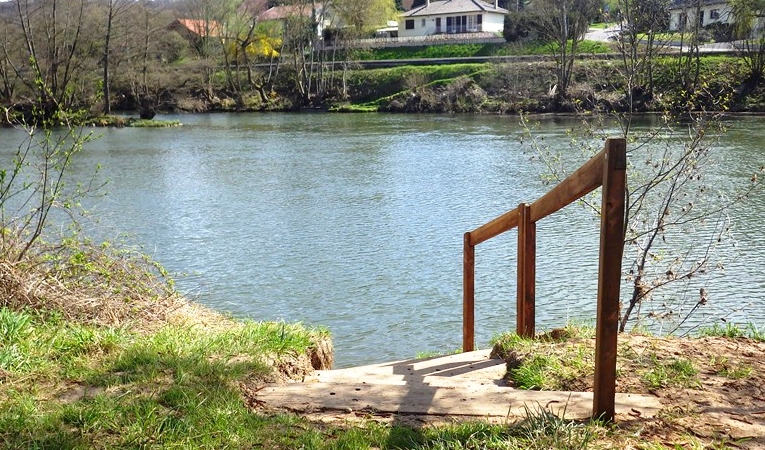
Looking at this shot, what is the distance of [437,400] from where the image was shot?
3984 millimetres

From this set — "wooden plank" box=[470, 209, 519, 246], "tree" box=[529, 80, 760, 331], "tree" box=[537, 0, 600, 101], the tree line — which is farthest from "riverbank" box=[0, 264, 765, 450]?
the tree line

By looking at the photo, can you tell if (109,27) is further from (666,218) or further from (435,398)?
(435,398)

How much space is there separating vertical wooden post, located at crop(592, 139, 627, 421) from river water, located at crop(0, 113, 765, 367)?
493 centimetres

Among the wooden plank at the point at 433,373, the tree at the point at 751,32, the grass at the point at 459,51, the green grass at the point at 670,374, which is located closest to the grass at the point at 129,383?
the wooden plank at the point at 433,373

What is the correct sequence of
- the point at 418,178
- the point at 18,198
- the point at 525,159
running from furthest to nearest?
the point at 525,159 < the point at 418,178 < the point at 18,198

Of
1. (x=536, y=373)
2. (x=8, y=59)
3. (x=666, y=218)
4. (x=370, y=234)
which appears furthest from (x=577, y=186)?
(x=8, y=59)

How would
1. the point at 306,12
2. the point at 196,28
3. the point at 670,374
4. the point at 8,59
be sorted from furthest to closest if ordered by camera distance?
the point at 196,28, the point at 306,12, the point at 8,59, the point at 670,374

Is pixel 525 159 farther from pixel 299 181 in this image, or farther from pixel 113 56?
pixel 113 56

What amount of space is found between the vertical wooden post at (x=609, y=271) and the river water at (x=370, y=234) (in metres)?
4.93

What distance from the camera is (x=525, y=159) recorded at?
26094mm

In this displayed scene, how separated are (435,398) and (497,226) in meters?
2.38

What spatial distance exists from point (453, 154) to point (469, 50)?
39916 mm

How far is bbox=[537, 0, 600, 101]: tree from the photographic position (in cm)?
4688

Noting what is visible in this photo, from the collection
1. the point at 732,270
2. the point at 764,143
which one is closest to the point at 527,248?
the point at 732,270
